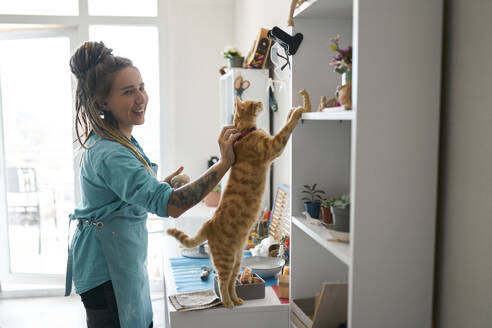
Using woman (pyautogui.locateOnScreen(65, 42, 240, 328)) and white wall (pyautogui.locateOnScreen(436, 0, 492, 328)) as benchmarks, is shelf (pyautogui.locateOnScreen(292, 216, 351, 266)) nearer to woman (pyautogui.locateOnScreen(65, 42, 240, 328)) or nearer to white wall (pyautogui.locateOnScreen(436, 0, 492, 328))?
white wall (pyautogui.locateOnScreen(436, 0, 492, 328))

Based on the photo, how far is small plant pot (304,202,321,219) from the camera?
1.28 metres

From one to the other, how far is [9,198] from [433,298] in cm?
367

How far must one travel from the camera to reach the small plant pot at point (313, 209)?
128cm

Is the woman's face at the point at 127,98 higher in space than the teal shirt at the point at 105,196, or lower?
higher

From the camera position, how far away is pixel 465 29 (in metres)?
0.93

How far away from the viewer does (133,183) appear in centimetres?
118

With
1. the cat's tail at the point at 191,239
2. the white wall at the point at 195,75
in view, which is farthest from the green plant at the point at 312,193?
the white wall at the point at 195,75

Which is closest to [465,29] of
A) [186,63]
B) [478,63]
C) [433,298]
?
[478,63]

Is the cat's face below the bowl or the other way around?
the other way around

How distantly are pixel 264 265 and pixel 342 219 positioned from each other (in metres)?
0.96

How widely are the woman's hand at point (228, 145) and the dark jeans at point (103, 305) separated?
574mm

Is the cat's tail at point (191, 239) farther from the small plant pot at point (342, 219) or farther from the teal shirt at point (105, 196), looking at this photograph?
the small plant pot at point (342, 219)

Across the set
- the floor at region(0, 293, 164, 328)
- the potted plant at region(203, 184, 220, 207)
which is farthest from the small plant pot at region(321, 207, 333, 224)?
the potted plant at region(203, 184, 220, 207)

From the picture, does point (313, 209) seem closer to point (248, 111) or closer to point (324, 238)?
point (324, 238)
